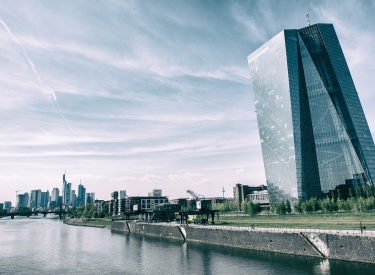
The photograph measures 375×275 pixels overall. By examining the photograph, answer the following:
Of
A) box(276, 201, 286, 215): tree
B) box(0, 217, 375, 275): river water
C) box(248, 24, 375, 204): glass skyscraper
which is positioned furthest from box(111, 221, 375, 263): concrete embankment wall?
box(248, 24, 375, 204): glass skyscraper

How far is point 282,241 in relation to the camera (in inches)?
2739

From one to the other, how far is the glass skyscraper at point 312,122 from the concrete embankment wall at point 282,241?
91520mm

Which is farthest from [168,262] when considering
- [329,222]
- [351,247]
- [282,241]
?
[329,222]

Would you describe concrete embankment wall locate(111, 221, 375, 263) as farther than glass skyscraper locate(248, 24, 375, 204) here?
No

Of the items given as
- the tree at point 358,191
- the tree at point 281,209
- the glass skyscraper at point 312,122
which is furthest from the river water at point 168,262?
the glass skyscraper at point 312,122

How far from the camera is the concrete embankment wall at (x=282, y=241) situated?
55219 millimetres

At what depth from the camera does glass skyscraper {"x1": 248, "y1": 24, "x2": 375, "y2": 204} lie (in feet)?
547

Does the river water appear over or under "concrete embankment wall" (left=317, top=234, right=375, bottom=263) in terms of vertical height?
under

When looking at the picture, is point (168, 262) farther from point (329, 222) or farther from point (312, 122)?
point (312, 122)

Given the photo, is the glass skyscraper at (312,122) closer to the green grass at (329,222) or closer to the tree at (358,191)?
the tree at (358,191)

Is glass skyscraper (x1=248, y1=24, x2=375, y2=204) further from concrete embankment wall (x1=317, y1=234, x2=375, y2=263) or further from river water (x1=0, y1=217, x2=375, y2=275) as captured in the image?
concrete embankment wall (x1=317, y1=234, x2=375, y2=263)

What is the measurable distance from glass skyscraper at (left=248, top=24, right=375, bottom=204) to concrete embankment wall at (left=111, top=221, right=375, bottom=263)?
91520 mm

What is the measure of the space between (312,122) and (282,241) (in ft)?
417

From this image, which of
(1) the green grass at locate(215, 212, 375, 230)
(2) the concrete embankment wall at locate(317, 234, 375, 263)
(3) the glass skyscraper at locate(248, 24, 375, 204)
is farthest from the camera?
(3) the glass skyscraper at locate(248, 24, 375, 204)
